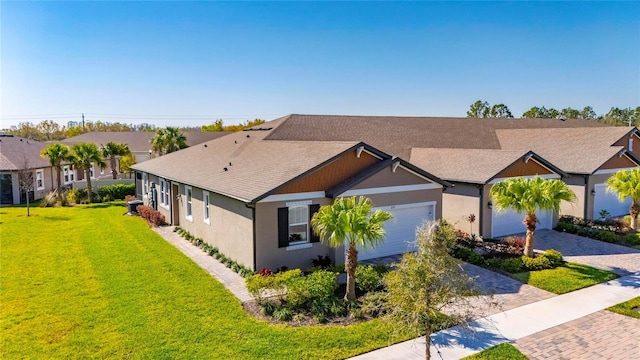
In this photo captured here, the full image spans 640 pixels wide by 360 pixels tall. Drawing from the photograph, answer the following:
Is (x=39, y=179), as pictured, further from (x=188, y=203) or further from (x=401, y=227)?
(x=401, y=227)

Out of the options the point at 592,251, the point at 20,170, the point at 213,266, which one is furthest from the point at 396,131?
the point at 20,170

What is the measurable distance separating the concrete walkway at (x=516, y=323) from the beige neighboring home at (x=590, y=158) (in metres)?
10.4

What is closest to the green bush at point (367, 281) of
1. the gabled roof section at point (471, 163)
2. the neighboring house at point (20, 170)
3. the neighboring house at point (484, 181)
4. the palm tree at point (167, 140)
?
the neighboring house at point (484, 181)

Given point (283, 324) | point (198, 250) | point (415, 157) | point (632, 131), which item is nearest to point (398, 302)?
point (283, 324)

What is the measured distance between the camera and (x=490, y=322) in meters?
10.8

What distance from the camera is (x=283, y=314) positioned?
430 inches

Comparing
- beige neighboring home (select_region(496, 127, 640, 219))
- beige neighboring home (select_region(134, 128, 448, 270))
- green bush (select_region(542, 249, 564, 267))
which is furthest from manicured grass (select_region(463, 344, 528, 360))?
beige neighboring home (select_region(496, 127, 640, 219))

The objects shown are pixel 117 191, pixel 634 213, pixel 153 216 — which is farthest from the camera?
pixel 117 191

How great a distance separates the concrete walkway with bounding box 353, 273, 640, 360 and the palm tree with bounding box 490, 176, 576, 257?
3.04 m

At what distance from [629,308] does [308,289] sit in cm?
918

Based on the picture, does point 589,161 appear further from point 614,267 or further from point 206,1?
point 206,1

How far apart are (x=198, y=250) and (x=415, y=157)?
46.2ft

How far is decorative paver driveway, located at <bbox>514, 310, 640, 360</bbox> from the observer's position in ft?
30.1

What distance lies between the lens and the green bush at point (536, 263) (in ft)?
50.1
